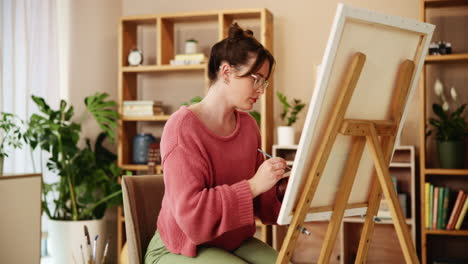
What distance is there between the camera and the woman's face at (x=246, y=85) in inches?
69.8

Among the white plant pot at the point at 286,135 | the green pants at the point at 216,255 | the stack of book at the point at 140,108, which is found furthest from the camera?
the stack of book at the point at 140,108

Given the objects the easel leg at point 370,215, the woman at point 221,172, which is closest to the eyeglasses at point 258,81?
the woman at point 221,172

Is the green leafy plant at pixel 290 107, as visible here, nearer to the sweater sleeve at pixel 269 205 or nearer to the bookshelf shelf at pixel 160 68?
the bookshelf shelf at pixel 160 68

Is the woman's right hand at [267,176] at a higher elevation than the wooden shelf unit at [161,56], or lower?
lower

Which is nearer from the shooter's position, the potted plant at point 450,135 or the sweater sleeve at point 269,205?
the sweater sleeve at point 269,205

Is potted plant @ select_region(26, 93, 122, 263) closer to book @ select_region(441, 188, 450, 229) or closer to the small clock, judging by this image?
the small clock

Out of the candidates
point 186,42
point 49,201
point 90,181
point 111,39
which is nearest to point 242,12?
point 186,42

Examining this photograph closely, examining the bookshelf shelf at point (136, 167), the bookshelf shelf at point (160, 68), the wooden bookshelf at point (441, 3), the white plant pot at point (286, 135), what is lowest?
the bookshelf shelf at point (136, 167)

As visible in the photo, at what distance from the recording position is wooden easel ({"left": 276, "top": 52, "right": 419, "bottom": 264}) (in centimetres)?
157

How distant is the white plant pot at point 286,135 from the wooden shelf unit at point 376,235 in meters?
0.05

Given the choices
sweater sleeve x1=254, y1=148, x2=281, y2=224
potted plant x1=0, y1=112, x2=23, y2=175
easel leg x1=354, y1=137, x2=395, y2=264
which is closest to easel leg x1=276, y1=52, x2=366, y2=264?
easel leg x1=354, y1=137, x2=395, y2=264

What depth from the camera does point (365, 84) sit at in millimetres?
1666

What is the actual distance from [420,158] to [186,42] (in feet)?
6.18

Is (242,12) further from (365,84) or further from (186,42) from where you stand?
(365,84)
